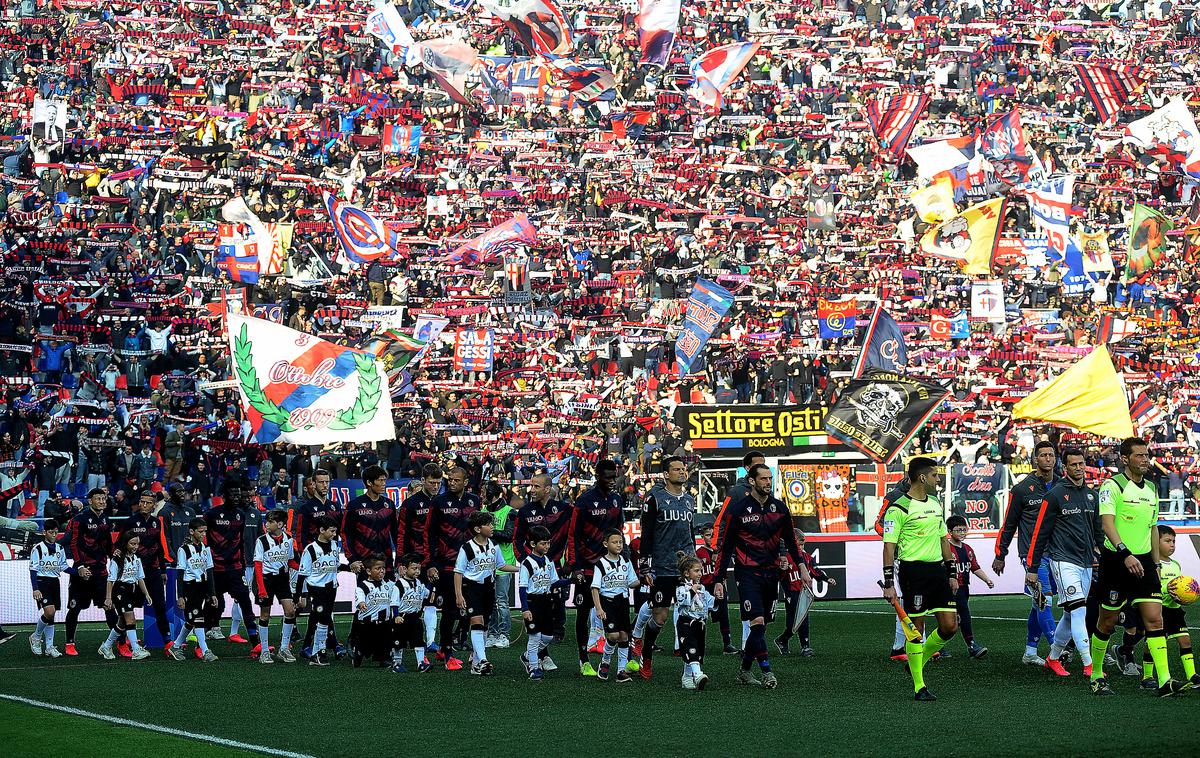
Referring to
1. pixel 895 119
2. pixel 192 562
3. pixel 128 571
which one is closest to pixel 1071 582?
pixel 192 562

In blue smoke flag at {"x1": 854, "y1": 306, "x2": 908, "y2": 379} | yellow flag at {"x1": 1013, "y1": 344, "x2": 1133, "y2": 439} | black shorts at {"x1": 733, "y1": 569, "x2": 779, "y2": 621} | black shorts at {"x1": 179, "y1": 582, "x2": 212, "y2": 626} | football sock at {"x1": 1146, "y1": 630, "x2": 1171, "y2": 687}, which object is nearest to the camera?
football sock at {"x1": 1146, "y1": 630, "x2": 1171, "y2": 687}

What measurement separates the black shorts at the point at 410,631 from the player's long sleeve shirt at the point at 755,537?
3.93m

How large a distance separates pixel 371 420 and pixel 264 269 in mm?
8849

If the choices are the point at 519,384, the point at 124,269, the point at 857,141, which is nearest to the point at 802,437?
the point at 519,384

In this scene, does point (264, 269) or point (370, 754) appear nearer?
point (370, 754)

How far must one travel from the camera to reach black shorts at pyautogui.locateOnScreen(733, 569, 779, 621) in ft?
46.8

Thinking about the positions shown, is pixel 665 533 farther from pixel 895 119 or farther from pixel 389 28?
pixel 895 119

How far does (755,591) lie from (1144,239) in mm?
26624

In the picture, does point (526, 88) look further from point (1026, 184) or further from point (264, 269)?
point (1026, 184)

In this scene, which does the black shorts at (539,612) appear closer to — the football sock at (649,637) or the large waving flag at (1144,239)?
the football sock at (649,637)

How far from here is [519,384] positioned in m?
33.7

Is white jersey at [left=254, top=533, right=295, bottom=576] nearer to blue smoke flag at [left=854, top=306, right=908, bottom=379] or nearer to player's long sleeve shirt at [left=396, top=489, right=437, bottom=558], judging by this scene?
player's long sleeve shirt at [left=396, top=489, right=437, bottom=558]

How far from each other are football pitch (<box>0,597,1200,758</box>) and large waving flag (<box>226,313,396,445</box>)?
27.6ft

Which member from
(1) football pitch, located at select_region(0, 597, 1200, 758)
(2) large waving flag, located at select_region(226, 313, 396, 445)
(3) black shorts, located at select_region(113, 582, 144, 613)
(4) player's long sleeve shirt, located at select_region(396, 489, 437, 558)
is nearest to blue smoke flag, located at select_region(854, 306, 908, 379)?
(2) large waving flag, located at select_region(226, 313, 396, 445)
